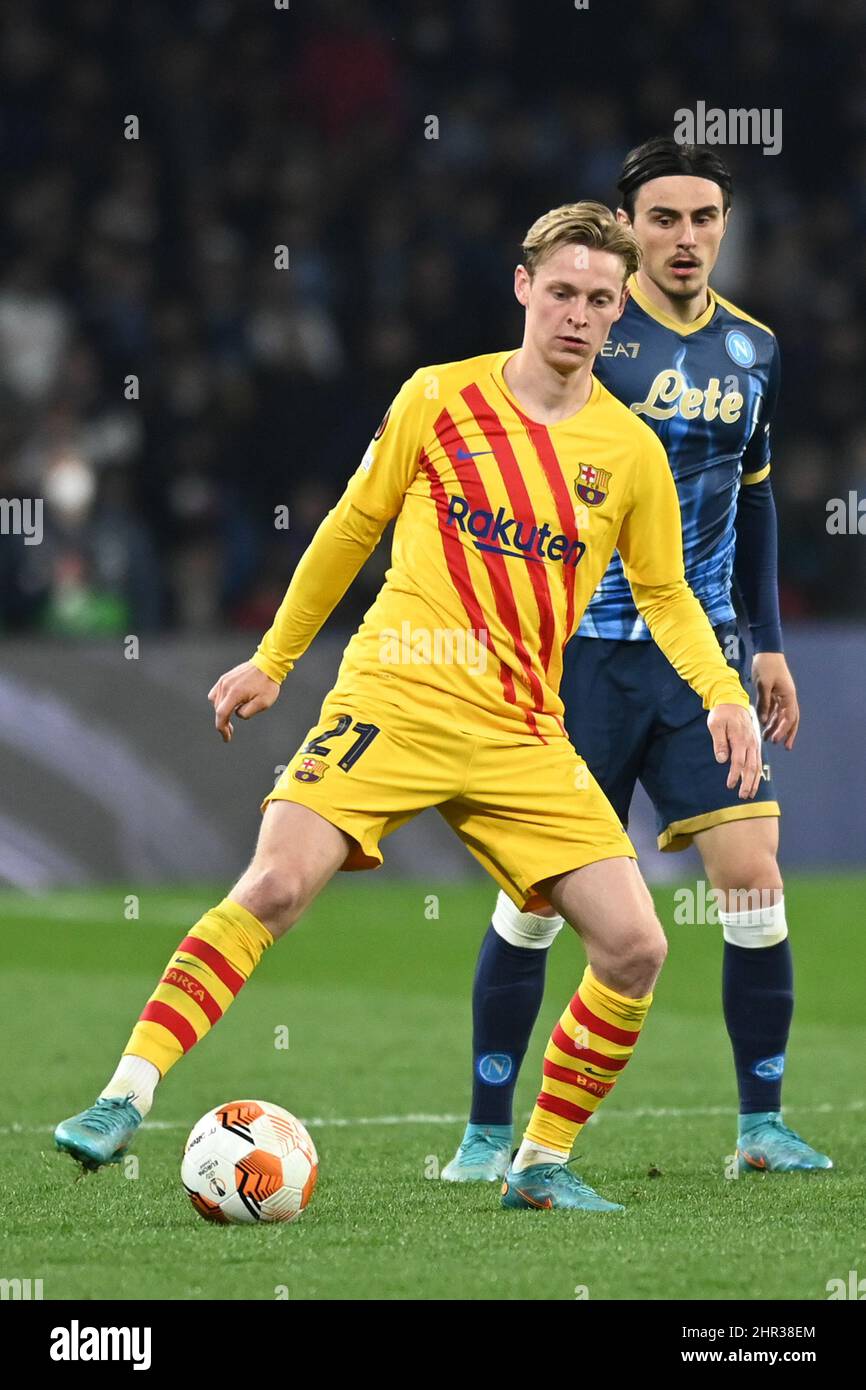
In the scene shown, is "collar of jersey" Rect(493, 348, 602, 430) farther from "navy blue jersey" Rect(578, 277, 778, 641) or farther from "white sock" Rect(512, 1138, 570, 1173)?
"white sock" Rect(512, 1138, 570, 1173)

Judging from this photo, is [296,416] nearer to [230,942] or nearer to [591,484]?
[591,484]

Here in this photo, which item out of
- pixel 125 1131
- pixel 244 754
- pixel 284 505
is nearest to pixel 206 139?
pixel 284 505

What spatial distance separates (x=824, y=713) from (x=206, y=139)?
595cm

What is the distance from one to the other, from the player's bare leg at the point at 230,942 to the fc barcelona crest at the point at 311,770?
0.07m

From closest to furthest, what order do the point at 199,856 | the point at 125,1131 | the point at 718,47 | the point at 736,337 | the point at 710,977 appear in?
the point at 125,1131 → the point at 736,337 → the point at 710,977 → the point at 199,856 → the point at 718,47

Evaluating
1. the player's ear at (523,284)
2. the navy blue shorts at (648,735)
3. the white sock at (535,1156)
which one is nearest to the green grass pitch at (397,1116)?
the white sock at (535,1156)

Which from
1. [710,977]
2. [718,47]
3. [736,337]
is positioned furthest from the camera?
[718,47]

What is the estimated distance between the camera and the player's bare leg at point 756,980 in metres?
5.25

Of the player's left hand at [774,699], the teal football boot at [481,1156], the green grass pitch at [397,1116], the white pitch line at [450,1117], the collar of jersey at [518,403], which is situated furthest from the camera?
the white pitch line at [450,1117]

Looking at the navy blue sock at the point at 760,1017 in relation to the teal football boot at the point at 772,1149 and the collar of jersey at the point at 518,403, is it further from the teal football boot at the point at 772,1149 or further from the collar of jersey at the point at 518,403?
the collar of jersey at the point at 518,403

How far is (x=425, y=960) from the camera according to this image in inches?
374

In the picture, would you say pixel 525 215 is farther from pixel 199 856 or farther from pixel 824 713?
pixel 199 856

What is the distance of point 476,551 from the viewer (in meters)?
4.62
